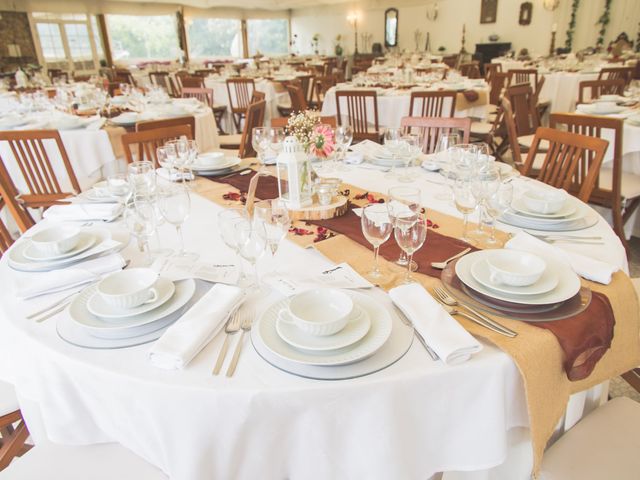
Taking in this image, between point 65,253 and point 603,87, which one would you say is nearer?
point 65,253

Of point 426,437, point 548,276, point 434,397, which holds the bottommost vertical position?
point 426,437

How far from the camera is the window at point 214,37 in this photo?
16.3 metres

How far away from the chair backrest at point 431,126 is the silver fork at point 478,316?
1.79 m

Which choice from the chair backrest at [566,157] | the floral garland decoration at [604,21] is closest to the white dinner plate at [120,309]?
the chair backrest at [566,157]

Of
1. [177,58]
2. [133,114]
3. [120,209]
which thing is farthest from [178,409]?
[177,58]

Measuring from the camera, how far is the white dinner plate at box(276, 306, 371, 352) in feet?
3.01

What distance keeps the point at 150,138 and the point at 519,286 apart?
2.18 meters

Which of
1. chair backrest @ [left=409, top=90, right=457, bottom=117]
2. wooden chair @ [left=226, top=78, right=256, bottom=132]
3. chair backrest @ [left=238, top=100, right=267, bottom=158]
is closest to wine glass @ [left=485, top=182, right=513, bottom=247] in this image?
chair backrest @ [left=238, top=100, right=267, bottom=158]

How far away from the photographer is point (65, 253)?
1.36m

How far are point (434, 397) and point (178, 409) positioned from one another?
509 millimetres

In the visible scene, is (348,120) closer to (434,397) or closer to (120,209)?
(120,209)

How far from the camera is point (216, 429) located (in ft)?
2.93

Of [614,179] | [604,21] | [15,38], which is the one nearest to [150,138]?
[614,179]

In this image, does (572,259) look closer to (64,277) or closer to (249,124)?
(64,277)
